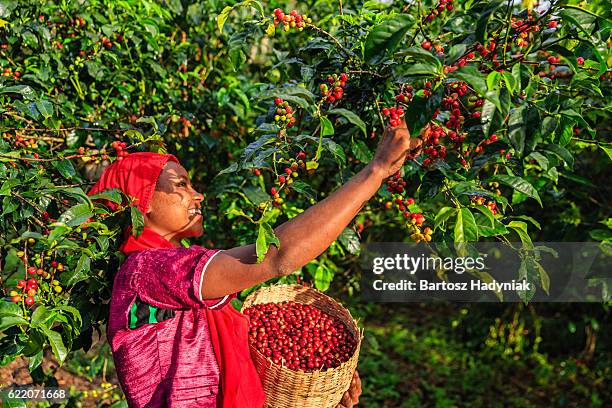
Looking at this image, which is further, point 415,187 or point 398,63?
point 415,187

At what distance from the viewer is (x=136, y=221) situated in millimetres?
2023

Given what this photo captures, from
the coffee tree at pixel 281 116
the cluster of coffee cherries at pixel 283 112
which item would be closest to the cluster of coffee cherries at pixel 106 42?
the coffee tree at pixel 281 116

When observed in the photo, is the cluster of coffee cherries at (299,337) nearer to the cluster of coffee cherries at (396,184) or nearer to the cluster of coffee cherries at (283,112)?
the cluster of coffee cherries at (396,184)

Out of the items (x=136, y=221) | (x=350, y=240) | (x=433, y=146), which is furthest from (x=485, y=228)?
(x=136, y=221)

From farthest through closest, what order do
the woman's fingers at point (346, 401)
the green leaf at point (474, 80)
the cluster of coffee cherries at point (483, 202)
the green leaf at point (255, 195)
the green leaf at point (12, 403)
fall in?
the green leaf at point (255, 195) → the green leaf at point (12, 403) → the woman's fingers at point (346, 401) → the cluster of coffee cherries at point (483, 202) → the green leaf at point (474, 80)

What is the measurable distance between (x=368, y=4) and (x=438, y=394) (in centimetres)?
370

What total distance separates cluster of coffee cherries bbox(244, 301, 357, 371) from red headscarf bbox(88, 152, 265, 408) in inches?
3.0

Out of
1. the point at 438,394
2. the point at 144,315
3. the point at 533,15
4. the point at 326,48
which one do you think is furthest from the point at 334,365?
the point at 438,394

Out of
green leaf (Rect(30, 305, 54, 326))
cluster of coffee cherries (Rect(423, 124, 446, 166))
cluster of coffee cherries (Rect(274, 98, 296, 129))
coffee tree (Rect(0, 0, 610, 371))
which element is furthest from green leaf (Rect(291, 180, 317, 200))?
green leaf (Rect(30, 305, 54, 326))

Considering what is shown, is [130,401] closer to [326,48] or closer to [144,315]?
[144,315]

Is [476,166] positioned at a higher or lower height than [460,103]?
lower

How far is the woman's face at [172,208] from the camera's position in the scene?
2.18 metres

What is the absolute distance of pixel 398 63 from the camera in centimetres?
193

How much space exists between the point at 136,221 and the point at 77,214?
0.60ft
